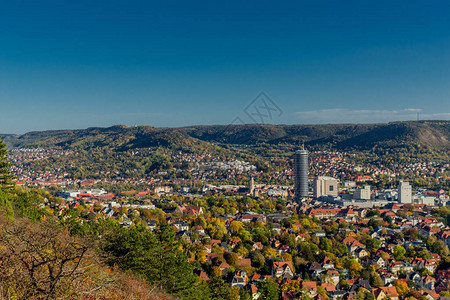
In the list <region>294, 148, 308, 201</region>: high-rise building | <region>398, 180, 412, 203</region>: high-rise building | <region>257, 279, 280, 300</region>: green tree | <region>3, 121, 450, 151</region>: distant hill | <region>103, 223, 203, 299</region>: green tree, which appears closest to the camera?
<region>103, 223, 203, 299</region>: green tree

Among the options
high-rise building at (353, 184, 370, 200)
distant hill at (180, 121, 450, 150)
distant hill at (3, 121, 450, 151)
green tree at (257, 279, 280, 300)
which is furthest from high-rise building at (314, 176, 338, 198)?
green tree at (257, 279, 280, 300)

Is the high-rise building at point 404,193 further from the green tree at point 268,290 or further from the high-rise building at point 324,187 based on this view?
the green tree at point 268,290

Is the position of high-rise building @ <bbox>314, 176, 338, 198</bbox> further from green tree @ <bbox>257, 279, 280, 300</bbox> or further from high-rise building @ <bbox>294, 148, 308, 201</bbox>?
green tree @ <bbox>257, 279, 280, 300</bbox>

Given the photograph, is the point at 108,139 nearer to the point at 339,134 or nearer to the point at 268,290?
the point at 339,134

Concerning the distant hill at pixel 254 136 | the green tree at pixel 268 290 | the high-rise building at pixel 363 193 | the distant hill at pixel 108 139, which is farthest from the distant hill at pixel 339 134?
the green tree at pixel 268 290

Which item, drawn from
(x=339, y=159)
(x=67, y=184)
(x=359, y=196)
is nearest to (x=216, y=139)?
(x=339, y=159)

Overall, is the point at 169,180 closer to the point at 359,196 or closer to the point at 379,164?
the point at 359,196

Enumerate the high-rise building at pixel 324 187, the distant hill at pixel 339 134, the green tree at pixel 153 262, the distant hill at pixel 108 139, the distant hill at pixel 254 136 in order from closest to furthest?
the green tree at pixel 153 262 < the high-rise building at pixel 324 187 < the distant hill at pixel 339 134 < the distant hill at pixel 254 136 < the distant hill at pixel 108 139

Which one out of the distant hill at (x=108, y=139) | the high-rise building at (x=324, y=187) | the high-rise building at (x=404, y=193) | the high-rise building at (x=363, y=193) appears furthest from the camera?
the distant hill at (x=108, y=139)
